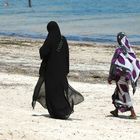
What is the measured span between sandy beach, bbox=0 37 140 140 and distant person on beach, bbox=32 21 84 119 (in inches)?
9.3

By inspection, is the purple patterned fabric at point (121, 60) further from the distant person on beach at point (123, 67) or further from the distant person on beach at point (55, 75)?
the distant person on beach at point (55, 75)

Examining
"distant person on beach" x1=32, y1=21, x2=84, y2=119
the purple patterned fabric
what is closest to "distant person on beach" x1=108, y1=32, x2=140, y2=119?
the purple patterned fabric

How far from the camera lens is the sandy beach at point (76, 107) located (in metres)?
8.91

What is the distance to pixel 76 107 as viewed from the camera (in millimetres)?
12930

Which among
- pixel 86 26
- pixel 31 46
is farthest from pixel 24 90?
pixel 86 26

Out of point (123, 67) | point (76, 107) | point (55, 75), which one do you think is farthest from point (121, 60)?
point (76, 107)

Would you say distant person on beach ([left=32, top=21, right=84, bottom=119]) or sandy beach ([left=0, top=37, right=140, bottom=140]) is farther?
distant person on beach ([left=32, top=21, right=84, bottom=119])

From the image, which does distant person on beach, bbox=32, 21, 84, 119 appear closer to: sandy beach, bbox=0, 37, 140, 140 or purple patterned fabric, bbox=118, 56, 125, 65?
sandy beach, bbox=0, 37, 140, 140

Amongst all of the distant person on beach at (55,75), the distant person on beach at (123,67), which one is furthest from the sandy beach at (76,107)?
the distant person on beach at (123,67)

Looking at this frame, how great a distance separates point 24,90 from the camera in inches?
590

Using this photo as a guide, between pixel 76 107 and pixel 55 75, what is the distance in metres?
2.64

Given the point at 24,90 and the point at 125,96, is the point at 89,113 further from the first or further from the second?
the point at 24,90

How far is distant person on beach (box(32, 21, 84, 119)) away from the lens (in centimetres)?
1026

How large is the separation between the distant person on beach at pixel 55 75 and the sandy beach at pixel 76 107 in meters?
0.24
